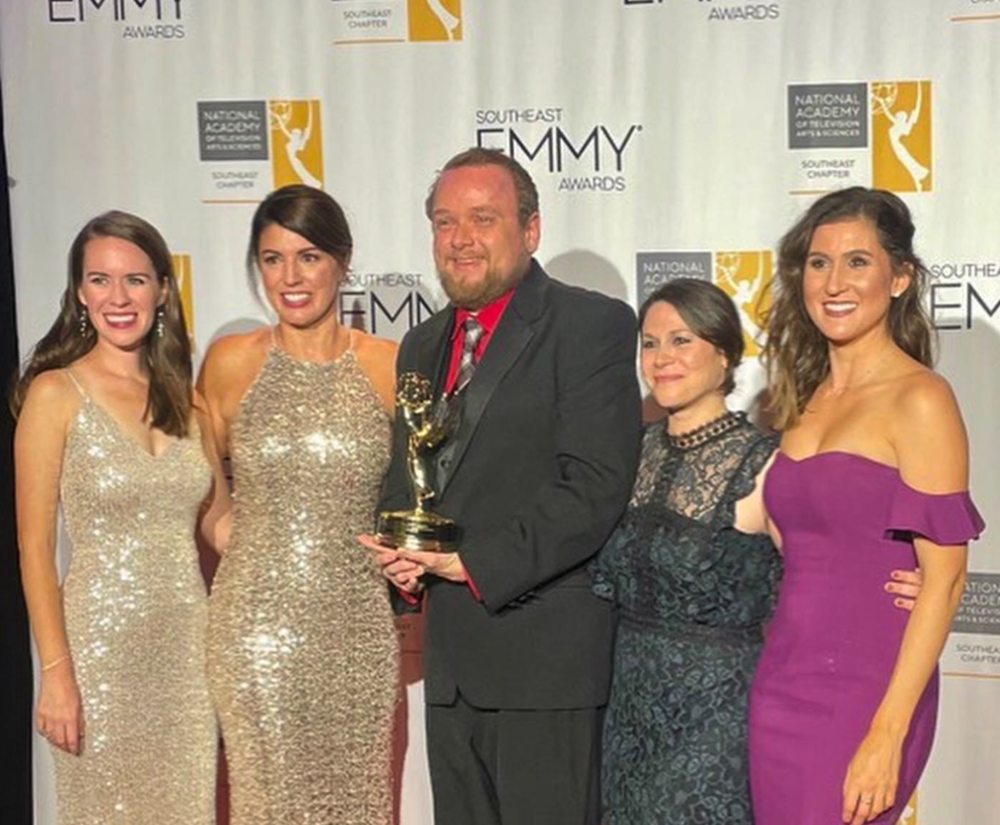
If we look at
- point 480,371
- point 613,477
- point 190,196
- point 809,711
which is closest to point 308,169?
point 190,196

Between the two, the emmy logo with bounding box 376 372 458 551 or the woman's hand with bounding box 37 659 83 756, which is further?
the woman's hand with bounding box 37 659 83 756

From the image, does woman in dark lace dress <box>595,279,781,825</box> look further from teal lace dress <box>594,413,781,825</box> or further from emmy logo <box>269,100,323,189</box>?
emmy logo <box>269,100,323,189</box>

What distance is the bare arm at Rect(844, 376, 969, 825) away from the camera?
8.08ft

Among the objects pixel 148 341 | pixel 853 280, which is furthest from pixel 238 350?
pixel 853 280

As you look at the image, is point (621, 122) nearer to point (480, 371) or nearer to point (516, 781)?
point (480, 371)

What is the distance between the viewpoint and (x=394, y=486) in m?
3.05

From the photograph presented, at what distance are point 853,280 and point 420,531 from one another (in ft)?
3.22

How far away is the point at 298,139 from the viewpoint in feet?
14.0

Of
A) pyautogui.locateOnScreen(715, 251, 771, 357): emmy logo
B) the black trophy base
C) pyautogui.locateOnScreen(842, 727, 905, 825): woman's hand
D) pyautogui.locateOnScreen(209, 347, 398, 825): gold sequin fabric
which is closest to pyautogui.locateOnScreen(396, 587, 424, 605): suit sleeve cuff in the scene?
pyautogui.locateOnScreen(209, 347, 398, 825): gold sequin fabric

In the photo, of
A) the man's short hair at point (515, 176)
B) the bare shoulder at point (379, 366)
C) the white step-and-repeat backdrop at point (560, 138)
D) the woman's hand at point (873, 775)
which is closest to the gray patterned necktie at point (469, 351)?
the man's short hair at point (515, 176)

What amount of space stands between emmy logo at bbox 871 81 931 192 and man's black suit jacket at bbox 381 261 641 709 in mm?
1368

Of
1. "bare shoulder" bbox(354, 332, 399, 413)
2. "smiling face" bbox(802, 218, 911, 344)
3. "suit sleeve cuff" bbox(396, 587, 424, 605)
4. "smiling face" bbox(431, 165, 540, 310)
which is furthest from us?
"bare shoulder" bbox(354, 332, 399, 413)

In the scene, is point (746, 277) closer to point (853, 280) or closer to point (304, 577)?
point (853, 280)

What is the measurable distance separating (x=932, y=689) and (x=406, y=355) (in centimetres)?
132
